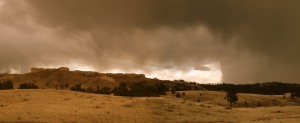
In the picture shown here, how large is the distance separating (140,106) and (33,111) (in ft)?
50.0

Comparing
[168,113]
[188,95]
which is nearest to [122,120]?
[168,113]

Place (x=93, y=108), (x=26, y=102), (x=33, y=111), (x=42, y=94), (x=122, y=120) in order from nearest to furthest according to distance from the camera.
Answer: (x=122, y=120) < (x=33, y=111) < (x=93, y=108) < (x=26, y=102) < (x=42, y=94)

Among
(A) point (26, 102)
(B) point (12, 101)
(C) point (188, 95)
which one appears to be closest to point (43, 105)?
(A) point (26, 102)

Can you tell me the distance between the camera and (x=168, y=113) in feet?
184

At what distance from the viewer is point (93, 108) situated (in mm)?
57500

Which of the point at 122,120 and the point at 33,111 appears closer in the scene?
the point at 122,120

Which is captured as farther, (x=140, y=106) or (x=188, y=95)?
(x=188, y=95)

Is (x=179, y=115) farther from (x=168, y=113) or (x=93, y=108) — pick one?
(x=93, y=108)

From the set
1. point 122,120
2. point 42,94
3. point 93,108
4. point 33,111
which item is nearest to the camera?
point 122,120

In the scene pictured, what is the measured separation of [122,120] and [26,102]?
2146 centimetres

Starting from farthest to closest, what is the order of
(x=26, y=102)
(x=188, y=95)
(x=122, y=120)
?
1. (x=188, y=95)
2. (x=26, y=102)
3. (x=122, y=120)

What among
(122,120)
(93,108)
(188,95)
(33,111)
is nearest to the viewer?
(122,120)

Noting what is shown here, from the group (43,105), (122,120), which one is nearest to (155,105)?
(122,120)

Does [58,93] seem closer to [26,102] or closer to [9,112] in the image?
[26,102]
